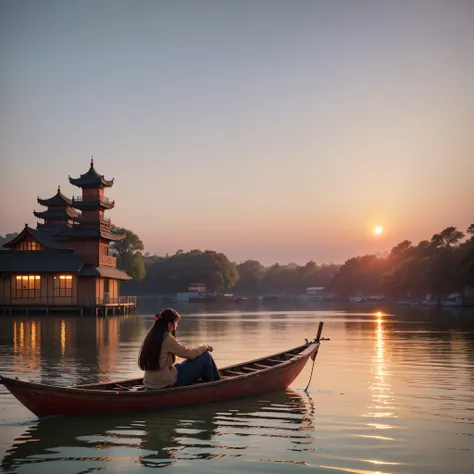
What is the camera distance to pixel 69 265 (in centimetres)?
4994

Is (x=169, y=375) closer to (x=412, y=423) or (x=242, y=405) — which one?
(x=242, y=405)

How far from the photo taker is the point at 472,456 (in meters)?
8.12

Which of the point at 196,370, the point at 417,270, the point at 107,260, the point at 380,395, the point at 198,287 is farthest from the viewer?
the point at 198,287

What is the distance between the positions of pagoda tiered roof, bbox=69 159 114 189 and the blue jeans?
44863 millimetres

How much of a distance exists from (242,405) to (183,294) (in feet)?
363

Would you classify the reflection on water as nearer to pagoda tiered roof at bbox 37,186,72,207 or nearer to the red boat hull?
the red boat hull

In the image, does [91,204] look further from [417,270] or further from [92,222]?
[417,270]

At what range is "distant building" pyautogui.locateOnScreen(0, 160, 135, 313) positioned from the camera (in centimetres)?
5038

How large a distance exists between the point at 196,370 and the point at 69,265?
4093cm

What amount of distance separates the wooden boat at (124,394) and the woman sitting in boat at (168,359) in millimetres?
252

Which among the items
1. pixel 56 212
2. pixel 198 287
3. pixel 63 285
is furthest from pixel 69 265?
pixel 198 287

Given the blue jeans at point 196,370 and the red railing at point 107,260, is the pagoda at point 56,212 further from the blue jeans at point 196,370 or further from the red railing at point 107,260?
the blue jeans at point 196,370

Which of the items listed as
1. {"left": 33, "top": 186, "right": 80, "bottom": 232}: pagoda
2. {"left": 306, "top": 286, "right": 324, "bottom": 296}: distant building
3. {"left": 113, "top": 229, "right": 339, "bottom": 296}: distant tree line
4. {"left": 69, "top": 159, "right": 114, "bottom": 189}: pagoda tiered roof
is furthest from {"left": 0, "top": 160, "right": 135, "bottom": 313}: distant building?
{"left": 306, "top": 286, "right": 324, "bottom": 296}: distant building

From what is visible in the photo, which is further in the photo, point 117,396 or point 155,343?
point 155,343
